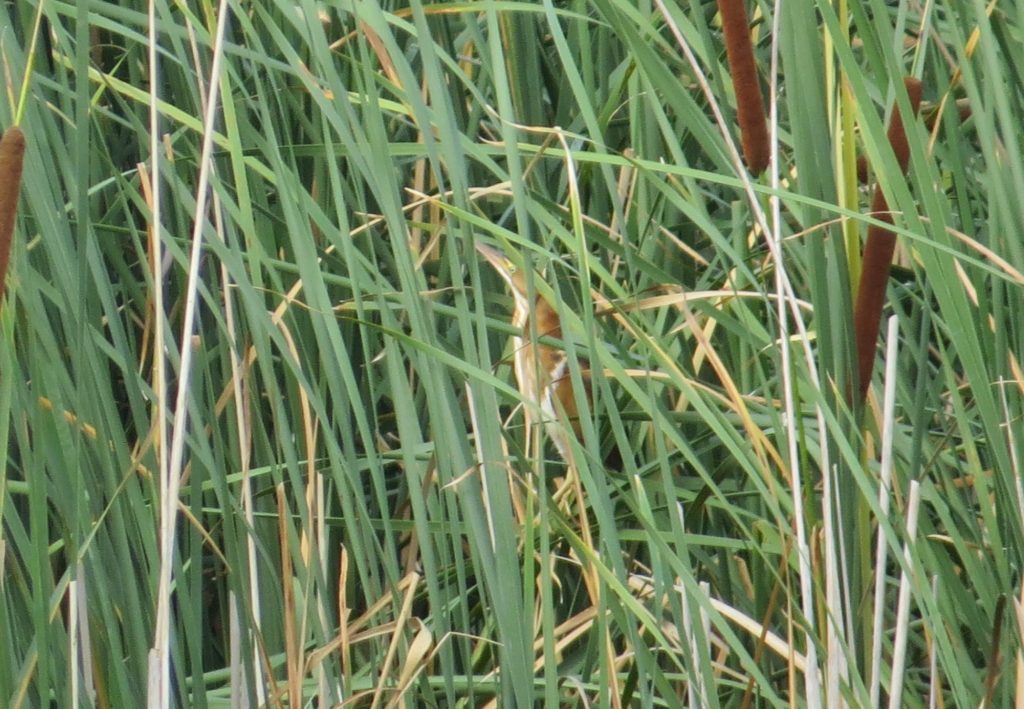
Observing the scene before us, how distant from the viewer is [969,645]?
957mm

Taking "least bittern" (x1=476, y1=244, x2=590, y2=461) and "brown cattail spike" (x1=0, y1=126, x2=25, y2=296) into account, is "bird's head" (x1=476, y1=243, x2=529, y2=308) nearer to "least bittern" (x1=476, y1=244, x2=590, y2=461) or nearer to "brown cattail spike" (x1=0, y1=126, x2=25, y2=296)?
"least bittern" (x1=476, y1=244, x2=590, y2=461)

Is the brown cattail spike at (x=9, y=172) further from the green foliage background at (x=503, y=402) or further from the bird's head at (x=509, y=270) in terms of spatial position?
the bird's head at (x=509, y=270)

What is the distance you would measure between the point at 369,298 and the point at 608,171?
0.21 metres

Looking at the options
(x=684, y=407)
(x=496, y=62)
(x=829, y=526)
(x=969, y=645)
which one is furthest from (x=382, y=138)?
(x=969, y=645)

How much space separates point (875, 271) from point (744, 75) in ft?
0.39

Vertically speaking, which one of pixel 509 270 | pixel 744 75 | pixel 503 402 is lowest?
pixel 503 402

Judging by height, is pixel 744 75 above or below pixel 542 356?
above

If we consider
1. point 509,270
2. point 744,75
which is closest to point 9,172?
point 744,75

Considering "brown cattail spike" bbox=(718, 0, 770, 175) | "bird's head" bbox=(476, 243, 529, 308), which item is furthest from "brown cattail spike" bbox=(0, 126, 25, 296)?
"bird's head" bbox=(476, 243, 529, 308)

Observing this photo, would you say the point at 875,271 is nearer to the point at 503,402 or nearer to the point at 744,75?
the point at 744,75

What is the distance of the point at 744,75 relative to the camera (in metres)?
0.64

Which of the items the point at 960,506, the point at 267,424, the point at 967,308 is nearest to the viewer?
the point at 967,308

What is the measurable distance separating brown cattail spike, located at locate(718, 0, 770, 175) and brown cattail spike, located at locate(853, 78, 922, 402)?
0.07 m

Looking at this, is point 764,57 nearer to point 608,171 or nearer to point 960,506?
point 608,171
